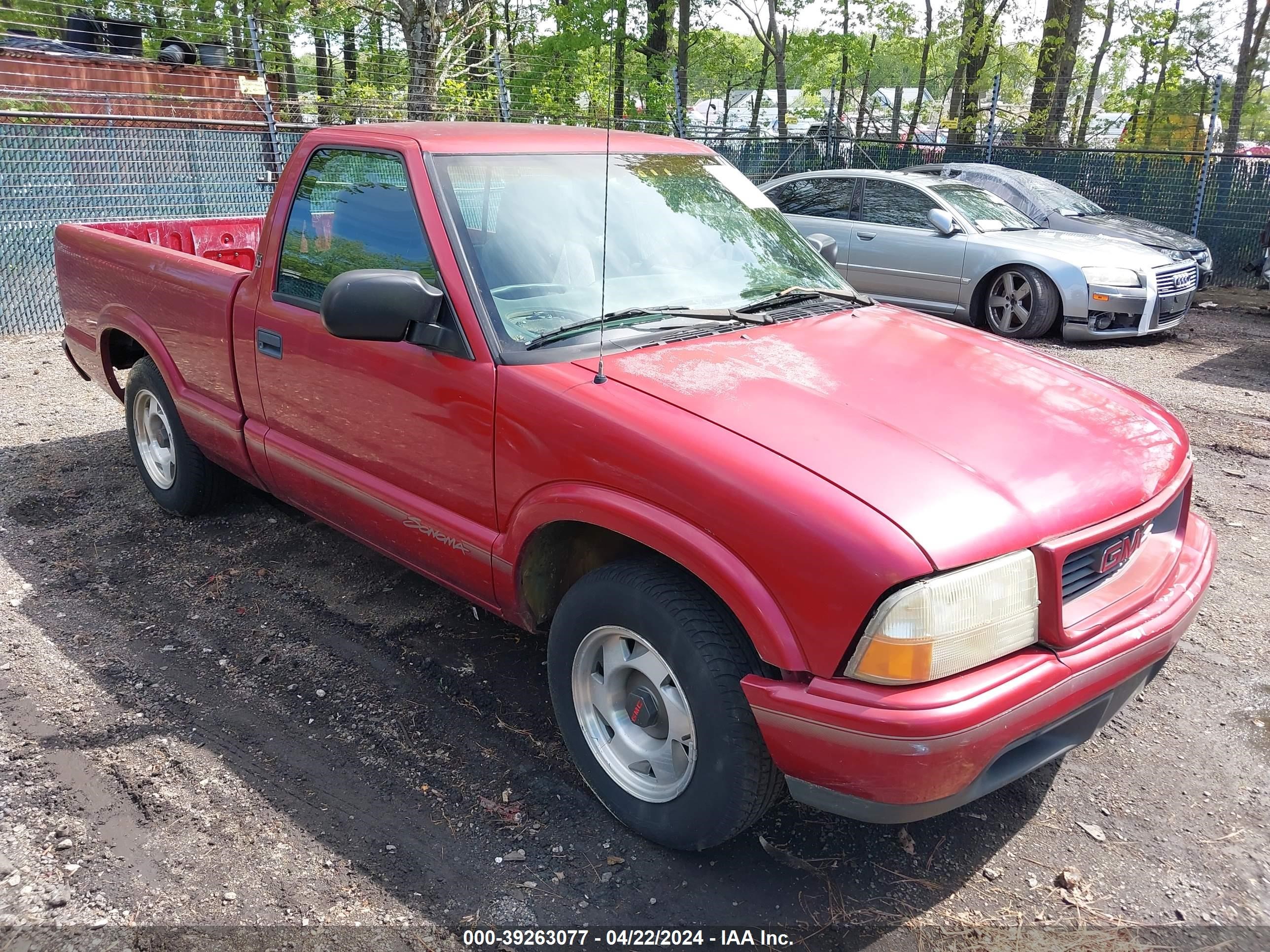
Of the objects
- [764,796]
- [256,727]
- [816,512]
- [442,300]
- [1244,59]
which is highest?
[1244,59]

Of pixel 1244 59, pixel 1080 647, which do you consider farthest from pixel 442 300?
pixel 1244 59

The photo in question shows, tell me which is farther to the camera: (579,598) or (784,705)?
(579,598)

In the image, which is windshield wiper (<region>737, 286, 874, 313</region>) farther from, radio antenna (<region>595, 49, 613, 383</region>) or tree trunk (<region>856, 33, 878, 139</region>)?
tree trunk (<region>856, 33, 878, 139</region>)

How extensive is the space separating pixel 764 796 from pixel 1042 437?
123 centimetres

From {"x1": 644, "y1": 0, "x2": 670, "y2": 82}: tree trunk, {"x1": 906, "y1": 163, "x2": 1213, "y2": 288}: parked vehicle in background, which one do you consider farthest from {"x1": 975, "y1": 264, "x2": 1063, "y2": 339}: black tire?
{"x1": 644, "y1": 0, "x2": 670, "y2": 82}: tree trunk

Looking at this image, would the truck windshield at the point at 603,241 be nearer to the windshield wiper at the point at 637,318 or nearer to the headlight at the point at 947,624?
the windshield wiper at the point at 637,318

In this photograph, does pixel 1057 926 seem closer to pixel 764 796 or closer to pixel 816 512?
pixel 764 796

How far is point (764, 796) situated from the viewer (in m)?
2.52

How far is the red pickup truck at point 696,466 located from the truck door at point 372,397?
1 cm

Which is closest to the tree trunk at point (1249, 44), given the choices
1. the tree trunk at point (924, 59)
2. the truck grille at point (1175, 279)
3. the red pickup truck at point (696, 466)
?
the tree trunk at point (924, 59)

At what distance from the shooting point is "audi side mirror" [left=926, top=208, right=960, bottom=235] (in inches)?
394

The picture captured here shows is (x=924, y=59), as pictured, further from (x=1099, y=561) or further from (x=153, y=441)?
(x=1099, y=561)

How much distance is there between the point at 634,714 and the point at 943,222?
28.2ft

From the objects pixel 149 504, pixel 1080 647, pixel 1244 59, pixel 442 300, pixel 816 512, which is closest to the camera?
pixel 816 512
